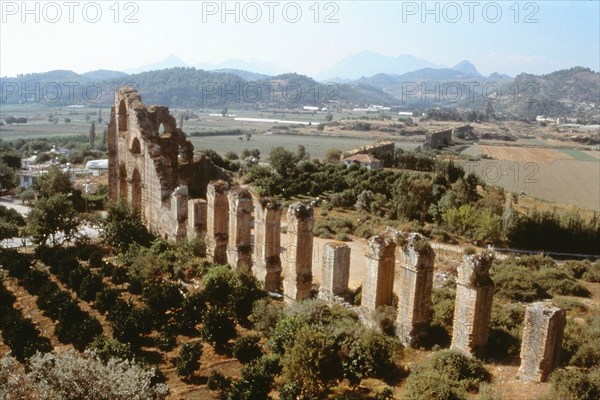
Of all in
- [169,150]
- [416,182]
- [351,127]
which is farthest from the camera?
[351,127]

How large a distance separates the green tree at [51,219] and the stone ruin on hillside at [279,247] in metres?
3.58

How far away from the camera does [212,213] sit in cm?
2202

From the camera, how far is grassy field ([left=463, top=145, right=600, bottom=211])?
57.8 m

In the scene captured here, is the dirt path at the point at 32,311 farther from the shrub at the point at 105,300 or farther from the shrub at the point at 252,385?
the shrub at the point at 252,385

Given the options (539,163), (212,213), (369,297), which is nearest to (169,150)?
(212,213)

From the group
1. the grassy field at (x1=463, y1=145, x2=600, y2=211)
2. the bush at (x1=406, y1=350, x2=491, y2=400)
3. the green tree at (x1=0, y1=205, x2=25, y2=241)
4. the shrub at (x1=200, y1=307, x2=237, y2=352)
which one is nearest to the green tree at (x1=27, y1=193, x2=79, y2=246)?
the green tree at (x1=0, y1=205, x2=25, y2=241)

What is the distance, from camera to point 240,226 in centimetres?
2061

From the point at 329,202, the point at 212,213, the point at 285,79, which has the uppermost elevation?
the point at 285,79

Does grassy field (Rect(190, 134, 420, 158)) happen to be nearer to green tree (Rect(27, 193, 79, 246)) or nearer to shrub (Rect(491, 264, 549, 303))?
shrub (Rect(491, 264, 549, 303))

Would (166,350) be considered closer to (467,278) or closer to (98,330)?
(98,330)

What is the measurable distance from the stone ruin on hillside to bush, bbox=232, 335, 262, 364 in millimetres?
3419

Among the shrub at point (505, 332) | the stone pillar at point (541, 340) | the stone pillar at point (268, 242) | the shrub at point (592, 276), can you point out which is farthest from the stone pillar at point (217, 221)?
the shrub at point (592, 276)

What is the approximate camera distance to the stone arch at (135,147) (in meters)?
28.4

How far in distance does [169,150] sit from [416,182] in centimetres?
2014
